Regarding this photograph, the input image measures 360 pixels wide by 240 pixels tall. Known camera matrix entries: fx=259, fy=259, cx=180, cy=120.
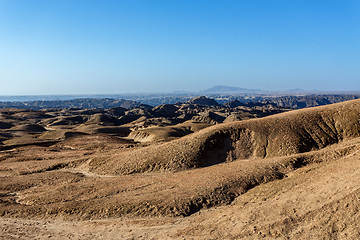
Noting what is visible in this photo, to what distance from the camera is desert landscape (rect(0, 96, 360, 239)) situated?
17875mm

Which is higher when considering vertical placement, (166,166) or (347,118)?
(347,118)

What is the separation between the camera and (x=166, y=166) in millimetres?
33625

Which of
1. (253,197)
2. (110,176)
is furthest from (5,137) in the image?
(253,197)

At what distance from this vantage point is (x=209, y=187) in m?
25.1

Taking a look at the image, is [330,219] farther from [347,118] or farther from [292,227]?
[347,118]

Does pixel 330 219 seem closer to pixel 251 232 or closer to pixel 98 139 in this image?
pixel 251 232

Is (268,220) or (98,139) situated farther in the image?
(98,139)

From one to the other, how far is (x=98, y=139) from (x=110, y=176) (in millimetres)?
33505

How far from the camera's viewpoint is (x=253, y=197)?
23.0 meters

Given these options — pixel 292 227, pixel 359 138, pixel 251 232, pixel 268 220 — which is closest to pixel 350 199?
pixel 292 227

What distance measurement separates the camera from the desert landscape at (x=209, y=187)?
17875 millimetres

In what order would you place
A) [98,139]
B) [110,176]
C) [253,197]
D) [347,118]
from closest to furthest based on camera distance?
[253,197] < [110,176] < [347,118] < [98,139]

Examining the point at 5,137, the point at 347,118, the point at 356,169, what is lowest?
the point at 5,137

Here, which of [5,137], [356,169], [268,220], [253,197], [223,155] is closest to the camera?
[268,220]
